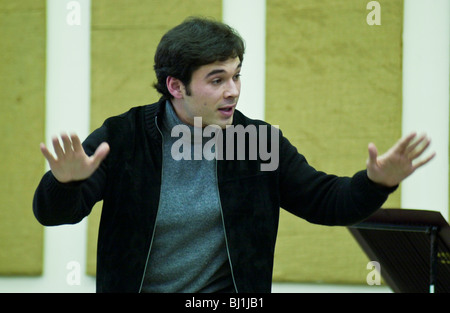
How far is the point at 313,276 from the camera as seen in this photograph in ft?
12.5

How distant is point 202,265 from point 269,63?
2069mm

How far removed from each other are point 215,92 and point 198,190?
0.29 metres

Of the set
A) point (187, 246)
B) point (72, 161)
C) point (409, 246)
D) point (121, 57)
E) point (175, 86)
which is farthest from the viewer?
point (121, 57)

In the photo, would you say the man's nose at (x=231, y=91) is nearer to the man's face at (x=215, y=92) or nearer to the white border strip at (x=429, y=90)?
the man's face at (x=215, y=92)

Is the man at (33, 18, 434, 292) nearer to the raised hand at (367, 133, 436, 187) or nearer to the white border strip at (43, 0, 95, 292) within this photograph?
the raised hand at (367, 133, 436, 187)

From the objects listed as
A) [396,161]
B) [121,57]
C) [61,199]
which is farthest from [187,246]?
[121,57]

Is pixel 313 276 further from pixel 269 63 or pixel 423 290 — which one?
pixel 423 290

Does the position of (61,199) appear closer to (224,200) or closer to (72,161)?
(72,161)

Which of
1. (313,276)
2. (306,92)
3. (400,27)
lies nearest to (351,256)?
(313,276)

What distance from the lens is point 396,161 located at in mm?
1794

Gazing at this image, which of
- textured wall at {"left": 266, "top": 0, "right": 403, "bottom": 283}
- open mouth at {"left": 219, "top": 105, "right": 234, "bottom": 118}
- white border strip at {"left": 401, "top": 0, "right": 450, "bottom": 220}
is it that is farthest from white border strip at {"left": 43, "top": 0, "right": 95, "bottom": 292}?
open mouth at {"left": 219, "top": 105, "right": 234, "bottom": 118}

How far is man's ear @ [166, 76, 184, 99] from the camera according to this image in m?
2.09

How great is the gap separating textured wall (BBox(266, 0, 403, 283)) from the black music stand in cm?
135

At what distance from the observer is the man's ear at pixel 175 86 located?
6.87 feet
